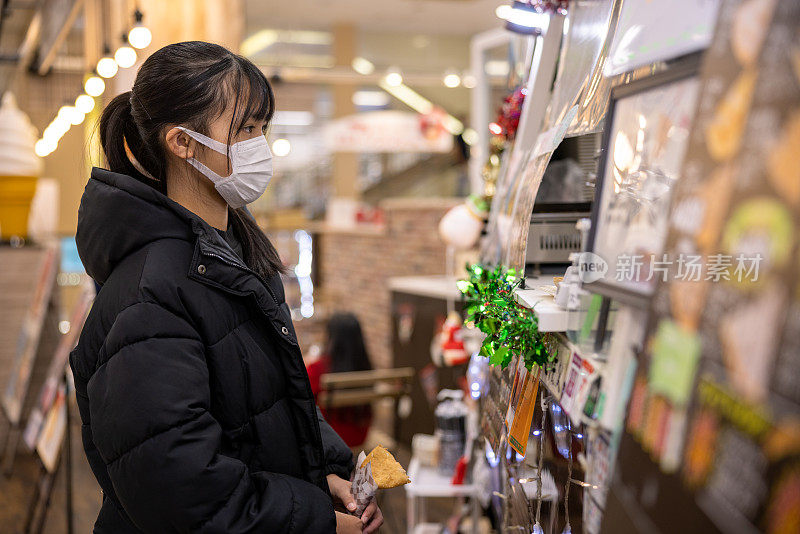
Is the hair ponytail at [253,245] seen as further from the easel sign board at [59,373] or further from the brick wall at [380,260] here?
the brick wall at [380,260]

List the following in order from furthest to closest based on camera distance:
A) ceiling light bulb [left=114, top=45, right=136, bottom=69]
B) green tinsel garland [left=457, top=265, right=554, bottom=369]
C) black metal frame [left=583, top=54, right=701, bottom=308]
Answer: ceiling light bulb [left=114, top=45, right=136, bottom=69]
green tinsel garland [left=457, top=265, right=554, bottom=369]
black metal frame [left=583, top=54, right=701, bottom=308]

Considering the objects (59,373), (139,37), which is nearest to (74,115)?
(139,37)

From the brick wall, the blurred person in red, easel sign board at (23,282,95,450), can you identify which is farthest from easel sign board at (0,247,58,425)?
the brick wall

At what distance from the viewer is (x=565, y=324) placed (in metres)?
1.33

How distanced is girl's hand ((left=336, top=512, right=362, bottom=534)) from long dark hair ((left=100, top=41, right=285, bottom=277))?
778 mm

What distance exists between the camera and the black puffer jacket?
121cm

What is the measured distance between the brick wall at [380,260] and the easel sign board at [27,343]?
113 inches

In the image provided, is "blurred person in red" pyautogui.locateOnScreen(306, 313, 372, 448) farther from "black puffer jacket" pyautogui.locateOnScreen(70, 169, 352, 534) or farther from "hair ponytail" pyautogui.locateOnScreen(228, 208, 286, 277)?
"black puffer jacket" pyautogui.locateOnScreen(70, 169, 352, 534)

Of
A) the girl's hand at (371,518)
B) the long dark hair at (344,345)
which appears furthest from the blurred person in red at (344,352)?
the girl's hand at (371,518)

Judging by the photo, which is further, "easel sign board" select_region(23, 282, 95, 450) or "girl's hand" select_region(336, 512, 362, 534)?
"easel sign board" select_region(23, 282, 95, 450)

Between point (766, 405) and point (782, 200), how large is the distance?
0.64 ft

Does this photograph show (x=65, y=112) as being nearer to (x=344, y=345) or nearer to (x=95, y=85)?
(x=95, y=85)

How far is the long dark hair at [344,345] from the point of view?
14.9 ft

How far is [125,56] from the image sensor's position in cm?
376
